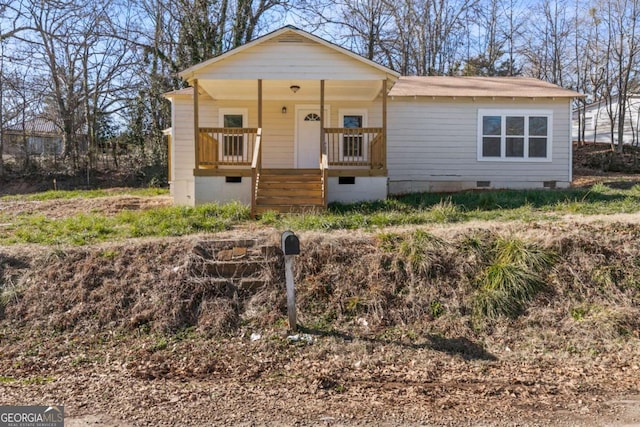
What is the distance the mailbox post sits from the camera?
5723mm

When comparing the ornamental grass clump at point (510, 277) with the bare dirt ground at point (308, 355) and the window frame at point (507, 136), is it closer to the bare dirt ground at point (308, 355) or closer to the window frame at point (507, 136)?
the bare dirt ground at point (308, 355)

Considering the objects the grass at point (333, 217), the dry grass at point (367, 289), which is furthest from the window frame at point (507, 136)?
the dry grass at point (367, 289)

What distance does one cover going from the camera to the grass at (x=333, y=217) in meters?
8.45

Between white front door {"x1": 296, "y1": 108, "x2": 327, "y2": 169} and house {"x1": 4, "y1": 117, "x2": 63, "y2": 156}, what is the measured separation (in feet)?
45.1

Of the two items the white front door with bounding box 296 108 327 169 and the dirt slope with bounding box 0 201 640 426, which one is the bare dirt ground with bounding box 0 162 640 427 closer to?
the dirt slope with bounding box 0 201 640 426

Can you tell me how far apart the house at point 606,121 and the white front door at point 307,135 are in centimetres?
1899

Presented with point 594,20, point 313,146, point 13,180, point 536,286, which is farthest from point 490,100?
point 13,180

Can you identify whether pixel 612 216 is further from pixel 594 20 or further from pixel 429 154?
pixel 594 20

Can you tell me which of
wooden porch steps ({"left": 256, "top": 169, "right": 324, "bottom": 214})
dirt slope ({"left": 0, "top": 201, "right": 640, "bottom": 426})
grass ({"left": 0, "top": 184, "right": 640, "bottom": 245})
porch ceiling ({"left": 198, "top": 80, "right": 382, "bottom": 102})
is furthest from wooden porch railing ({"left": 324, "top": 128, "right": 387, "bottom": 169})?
dirt slope ({"left": 0, "top": 201, "right": 640, "bottom": 426})

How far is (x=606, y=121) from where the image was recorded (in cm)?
2933

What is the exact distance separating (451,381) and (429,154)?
402 inches

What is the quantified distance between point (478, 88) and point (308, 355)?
1168cm

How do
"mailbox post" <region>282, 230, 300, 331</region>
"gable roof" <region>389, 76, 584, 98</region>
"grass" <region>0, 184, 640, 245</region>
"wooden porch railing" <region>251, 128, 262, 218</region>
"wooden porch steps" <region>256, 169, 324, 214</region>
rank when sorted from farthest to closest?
"gable roof" <region>389, 76, 584, 98</region> < "wooden porch steps" <region>256, 169, 324, 214</region> < "wooden porch railing" <region>251, 128, 262, 218</region> < "grass" <region>0, 184, 640, 245</region> < "mailbox post" <region>282, 230, 300, 331</region>

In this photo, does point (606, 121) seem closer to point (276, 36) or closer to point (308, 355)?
point (276, 36)
